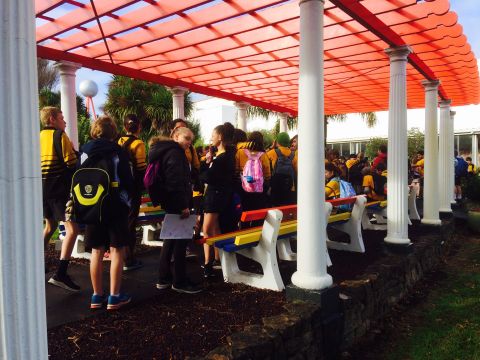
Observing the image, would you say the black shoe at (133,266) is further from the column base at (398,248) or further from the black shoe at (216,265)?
the column base at (398,248)

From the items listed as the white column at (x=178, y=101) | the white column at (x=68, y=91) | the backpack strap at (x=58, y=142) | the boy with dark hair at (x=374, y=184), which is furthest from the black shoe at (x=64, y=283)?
the boy with dark hair at (x=374, y=184)

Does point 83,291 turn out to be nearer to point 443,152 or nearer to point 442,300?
point 442,300

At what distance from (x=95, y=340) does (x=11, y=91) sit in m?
1.91

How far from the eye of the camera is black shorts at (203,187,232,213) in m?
4.22

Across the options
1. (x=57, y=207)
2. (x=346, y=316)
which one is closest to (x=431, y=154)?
(x=346, y=316)

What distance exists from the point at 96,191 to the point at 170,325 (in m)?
1.11

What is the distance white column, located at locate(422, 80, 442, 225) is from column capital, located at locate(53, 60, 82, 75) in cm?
557

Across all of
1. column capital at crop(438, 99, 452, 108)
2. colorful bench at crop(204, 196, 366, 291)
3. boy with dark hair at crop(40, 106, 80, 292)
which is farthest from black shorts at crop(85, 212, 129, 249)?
column capital at crop(438, 99, 452, 108)

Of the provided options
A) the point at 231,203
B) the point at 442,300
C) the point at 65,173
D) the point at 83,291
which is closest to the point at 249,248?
the point at 231,203

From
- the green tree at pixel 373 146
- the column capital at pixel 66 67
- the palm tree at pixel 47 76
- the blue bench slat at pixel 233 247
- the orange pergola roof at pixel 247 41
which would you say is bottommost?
the blue bench slat at pixel 233 247

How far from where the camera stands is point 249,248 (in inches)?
162

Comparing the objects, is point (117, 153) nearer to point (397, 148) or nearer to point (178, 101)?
point (397, 148)

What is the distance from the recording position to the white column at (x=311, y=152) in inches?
133

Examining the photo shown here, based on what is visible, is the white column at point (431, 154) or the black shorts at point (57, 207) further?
the white column at point (431, 154)
